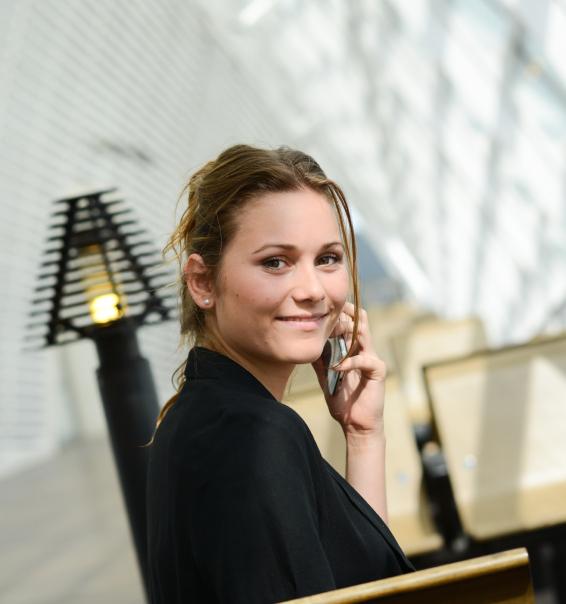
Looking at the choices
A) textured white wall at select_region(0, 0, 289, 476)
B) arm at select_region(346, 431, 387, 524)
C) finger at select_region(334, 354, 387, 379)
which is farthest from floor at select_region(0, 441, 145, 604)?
textured white wall at select_region(0, 0, 289, 476)

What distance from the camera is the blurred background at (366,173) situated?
318cm

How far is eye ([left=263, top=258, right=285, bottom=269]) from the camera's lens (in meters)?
1.26

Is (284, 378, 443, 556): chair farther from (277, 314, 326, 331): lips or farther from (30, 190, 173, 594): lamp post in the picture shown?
(277, 314, 326, 331): lips

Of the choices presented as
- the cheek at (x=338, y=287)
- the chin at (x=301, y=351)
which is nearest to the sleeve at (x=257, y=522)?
the chin at (x=301, y=351)

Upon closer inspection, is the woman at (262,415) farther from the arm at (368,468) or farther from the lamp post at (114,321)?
the lamp post at (114,321)

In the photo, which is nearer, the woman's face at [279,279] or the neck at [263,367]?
the woman's face at [279,279]

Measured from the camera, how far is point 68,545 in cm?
523

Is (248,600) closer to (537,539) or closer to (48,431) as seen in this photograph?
(537,539)

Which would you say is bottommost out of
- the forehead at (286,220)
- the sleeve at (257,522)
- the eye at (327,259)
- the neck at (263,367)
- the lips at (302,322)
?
the sleeve at (257,522)

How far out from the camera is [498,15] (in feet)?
18.0

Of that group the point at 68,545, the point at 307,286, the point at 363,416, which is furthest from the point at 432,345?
the point at 307,286

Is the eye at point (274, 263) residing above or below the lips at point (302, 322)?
above

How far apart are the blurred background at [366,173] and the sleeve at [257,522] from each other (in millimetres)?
883

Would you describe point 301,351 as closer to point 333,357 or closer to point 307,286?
point 307,286
